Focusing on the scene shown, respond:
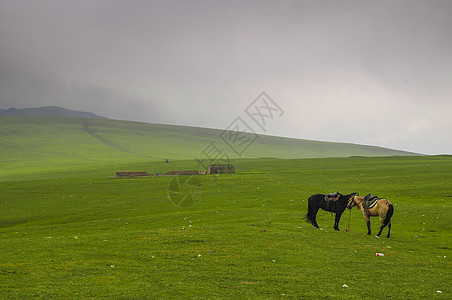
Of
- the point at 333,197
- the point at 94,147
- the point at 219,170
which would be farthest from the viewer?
the point at 94,147

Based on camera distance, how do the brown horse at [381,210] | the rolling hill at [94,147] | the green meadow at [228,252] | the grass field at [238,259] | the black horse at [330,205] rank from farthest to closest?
the rolling hill at [94,147] → the black horse at [330,205] → the brown horse at [381,210] → the green meadow at [228,252] → the grass field at [238,259]

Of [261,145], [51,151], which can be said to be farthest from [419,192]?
[261,145]

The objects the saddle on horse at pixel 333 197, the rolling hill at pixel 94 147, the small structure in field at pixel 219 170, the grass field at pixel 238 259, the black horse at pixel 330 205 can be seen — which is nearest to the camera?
the grass field at pixel 238 259

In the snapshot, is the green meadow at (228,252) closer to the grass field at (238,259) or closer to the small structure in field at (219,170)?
the grass field at (238,259)

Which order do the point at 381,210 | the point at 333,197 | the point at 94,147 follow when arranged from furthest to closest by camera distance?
the point at 94,147, the point at 333,197, the point at 381,210

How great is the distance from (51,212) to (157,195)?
12617mm

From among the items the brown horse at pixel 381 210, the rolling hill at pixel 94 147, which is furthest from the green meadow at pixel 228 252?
the rolling hill at pixel 94 147

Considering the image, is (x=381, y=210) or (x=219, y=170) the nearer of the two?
(x=381, y=210)

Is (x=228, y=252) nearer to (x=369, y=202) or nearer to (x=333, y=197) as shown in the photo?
(x=333, y=197)

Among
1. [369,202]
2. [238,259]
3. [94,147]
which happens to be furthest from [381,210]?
[94,147]

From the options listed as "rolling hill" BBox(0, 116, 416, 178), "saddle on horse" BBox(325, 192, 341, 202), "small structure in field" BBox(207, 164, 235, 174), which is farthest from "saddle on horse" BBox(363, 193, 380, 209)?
"rolling hill" BBox(0, 116, 416, 178)

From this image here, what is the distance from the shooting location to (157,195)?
144 ft

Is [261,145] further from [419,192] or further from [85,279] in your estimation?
[85,279]

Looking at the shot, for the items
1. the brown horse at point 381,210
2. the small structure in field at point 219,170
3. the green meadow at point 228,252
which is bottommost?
the green meadow at point 228,252
